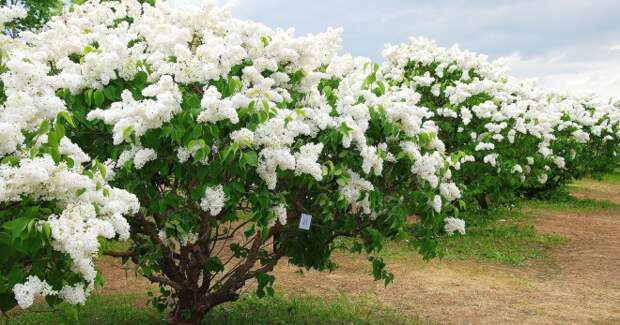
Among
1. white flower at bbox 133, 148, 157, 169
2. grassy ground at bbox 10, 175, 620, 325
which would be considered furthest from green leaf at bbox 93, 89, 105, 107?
grassy ground at bbox 10, 175, 620, 325

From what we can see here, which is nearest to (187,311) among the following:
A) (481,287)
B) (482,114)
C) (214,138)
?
(214,138)

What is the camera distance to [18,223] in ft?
9.64

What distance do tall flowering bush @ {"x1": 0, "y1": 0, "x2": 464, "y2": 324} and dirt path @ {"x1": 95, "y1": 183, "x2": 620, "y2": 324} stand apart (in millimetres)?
2420

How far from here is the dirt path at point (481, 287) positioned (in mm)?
8367

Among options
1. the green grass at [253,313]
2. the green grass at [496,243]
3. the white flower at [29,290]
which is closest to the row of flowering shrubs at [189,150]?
the white flower at [29,290]

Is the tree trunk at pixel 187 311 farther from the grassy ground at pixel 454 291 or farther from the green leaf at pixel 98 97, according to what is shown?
the green leaf at pixel 98 97

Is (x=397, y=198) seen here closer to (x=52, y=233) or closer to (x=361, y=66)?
(x=361, y=66)

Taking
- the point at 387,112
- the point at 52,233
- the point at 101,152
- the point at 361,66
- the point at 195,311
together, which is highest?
the point at 361,66

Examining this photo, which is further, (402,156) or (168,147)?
(402,156)

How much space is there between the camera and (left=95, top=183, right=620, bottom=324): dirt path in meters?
8.37

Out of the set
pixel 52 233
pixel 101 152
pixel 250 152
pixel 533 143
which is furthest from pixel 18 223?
pixel 533 143

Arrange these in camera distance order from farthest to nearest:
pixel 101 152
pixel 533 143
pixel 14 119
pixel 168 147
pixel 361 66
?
pixel 533 143 → pixel 361 66 → pixel 101 152 → pixel 168 147 → pixel 14 119

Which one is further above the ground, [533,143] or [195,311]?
[533,143]

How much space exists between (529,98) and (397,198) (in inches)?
488
